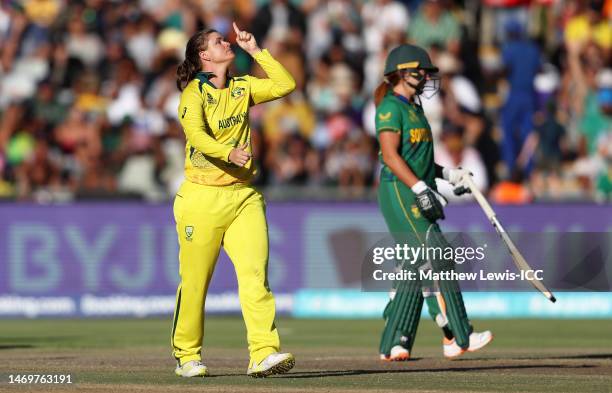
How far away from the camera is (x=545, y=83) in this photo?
73.9 feet

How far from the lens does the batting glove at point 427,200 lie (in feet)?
36.8

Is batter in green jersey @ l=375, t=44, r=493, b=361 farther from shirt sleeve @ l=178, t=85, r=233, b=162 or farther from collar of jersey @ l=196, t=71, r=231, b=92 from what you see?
shirt sleeve @ l=178, t=85, r=233, b=162

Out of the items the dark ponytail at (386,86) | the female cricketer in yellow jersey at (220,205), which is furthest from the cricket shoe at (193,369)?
the dark ponytail at (386,86)

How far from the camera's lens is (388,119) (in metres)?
11.5

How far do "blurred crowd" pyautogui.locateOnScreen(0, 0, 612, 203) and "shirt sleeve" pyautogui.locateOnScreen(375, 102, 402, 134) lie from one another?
877cm

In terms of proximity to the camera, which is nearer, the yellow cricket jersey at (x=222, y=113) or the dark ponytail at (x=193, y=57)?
the yellow cricket jersey at (x=222, y=113)

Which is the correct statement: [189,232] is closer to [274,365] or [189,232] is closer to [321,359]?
[274,365]

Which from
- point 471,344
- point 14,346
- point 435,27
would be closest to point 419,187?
point 471,344

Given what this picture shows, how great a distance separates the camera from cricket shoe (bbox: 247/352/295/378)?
32.1ft

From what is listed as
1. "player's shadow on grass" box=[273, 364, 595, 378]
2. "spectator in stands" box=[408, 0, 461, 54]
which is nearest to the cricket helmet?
"player's shadow on grass" box=[273, 364, 595, 378]

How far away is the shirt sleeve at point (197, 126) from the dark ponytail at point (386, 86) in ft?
7.31

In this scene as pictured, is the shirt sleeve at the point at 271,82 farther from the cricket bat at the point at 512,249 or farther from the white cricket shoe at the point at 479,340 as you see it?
the white cricket shoe at the point at 479,340

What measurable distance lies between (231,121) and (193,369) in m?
1.77

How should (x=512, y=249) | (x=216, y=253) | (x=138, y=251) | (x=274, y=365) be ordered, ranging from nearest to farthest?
(x=274, y=365)
(x=216, y=253)
(x=512, y=249)
(x=138, y=251)
